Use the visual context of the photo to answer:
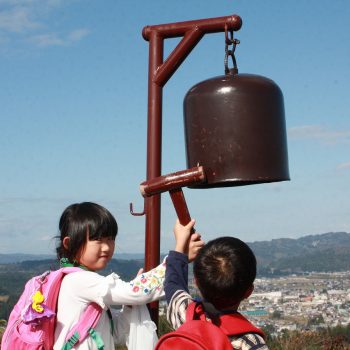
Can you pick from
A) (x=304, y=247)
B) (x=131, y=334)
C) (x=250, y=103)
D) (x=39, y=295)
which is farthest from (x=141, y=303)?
(x=304, y=247)

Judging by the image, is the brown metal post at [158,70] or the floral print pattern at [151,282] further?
the brown metal post at [158,70]

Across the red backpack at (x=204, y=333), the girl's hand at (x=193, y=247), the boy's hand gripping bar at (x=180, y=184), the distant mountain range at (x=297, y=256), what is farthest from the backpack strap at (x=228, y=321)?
the distant mountain range at (x=297, y=256)

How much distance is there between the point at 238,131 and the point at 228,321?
927mm

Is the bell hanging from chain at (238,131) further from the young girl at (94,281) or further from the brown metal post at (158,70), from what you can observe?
the brown metal post at (158,70)

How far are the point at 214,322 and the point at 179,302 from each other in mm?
270

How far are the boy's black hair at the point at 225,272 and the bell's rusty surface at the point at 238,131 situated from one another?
0.54 metres

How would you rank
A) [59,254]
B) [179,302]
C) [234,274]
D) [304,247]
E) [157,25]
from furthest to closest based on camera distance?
[304,247]
[157,25]
[59,254]
[179,302]
[234,274]

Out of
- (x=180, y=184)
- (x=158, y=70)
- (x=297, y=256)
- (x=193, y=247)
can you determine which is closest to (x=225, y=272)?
(x=193, y=247)

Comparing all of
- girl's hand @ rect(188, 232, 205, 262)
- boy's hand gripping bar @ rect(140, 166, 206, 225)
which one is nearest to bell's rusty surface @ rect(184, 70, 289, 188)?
boy's hand gripping bar @ rect(140, 166, 206, 225)

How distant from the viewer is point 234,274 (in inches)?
107

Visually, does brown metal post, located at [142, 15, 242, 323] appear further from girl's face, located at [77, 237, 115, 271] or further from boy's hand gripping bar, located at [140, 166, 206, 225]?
boy's hand gripping bar, located at [140, 166, 206, 225]

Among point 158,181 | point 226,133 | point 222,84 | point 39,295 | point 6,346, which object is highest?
point 222,84

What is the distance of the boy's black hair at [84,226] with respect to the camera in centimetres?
339

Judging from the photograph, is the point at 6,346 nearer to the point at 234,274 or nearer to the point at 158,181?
the point at 158,181
